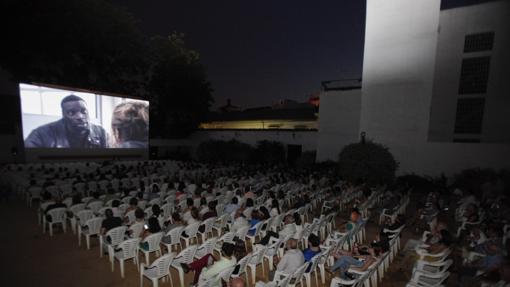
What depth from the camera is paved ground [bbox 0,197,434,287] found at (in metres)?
4.95

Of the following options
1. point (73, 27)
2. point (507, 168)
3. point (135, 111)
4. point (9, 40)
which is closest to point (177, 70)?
point (135, 111)

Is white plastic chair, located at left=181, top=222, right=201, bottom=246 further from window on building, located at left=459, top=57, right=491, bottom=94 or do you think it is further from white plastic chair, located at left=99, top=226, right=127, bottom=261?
window on building, located at left=459, top=57, right=491, bottom=94

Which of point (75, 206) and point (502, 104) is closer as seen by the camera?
point (75, 206)

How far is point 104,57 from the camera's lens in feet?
79.1

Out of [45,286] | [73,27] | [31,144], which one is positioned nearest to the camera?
[45,286]

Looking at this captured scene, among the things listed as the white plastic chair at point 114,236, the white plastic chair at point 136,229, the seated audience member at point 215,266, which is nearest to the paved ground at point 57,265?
the white plastic chair at point 114,236

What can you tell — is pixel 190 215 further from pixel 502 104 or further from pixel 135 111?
pixel 135 111

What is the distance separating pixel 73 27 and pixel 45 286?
2147 centimetres

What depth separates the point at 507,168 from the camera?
43.0 feet

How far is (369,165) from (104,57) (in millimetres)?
24437

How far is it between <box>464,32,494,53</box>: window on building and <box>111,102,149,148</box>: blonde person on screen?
80.1ft

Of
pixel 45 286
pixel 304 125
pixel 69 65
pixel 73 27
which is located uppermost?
pixel 73 27

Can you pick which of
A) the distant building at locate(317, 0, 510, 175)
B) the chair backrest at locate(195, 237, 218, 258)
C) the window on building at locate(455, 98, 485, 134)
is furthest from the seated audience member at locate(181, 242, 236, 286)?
the window on building at locate(455, 98, 485, 134)

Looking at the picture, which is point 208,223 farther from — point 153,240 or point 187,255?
point 187,255
